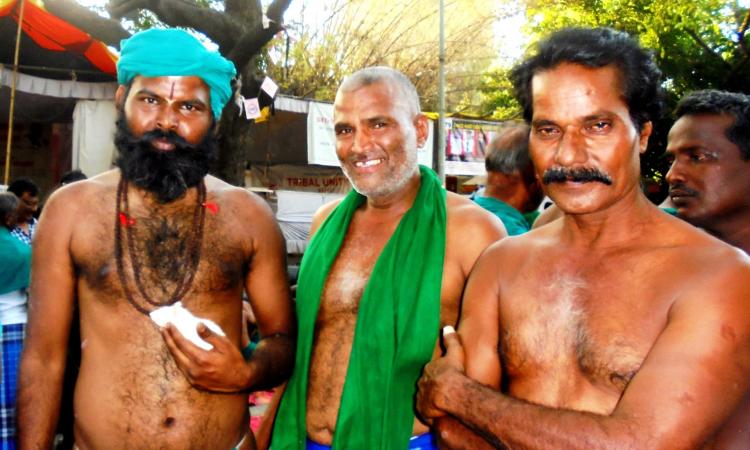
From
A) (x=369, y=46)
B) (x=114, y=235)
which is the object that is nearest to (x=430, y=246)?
(x=114, y=235)

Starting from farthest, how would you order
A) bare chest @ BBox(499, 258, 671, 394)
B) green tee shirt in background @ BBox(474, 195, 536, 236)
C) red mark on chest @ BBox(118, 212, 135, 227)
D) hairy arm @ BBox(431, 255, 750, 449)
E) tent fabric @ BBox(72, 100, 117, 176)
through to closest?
1. tent fabric @ BBox(72, 100, 117, 176)
2. green tee shirt in background @ BBox(474, 195, 536, 236)
3. red mark on chest @ BBox(118, 212, 135, 227)
4. bare chest @ BBox(499, 258, 671, 394)
5. hairy arm @ BBox(431, 255, 750, 449)

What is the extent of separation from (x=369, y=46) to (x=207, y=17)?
10.7m

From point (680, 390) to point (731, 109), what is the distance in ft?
6.98

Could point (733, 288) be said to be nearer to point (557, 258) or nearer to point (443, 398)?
point (557, 258)

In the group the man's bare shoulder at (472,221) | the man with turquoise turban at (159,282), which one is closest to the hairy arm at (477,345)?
the man's bare shoulder at (472,221)

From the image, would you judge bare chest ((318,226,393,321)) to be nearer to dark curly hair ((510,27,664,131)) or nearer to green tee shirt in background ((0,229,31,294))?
dark curly hair ((510,27,664,131))

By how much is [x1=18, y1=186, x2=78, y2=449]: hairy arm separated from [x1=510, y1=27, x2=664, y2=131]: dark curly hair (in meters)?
1.88

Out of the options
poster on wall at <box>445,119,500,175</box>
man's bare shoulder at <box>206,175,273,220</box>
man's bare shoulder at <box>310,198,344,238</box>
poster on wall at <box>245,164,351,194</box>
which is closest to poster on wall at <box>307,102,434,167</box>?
poster on wall at <box>245,164,351,194</box>

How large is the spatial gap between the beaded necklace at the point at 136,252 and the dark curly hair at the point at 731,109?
8.09ft

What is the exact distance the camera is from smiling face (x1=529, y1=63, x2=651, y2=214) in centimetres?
202

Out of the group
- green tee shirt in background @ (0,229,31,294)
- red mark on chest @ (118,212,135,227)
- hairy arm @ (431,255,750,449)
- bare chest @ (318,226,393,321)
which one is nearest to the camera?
hairy arm @ (431,255,750,449)

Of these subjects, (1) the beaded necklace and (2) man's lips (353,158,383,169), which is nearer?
(1) the beaded necklace

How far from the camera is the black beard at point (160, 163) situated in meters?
2.63

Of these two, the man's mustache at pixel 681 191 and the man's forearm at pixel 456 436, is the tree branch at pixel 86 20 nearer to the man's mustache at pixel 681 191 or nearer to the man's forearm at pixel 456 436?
the man's mustache at pixel 681 191
